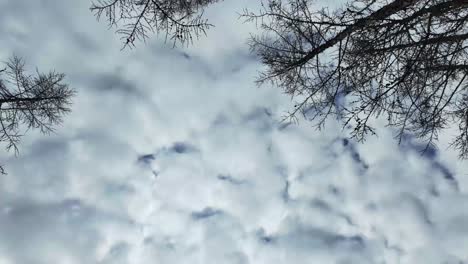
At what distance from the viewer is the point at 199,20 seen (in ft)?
18.7

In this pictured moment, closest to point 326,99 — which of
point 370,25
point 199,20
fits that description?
point 370,25

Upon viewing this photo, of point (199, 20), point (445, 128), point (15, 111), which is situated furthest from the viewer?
point (15, 111)

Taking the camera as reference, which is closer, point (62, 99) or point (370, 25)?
point (370, 25)

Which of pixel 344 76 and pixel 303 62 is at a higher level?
pixel 303 62

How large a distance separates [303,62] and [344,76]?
0.99 meters

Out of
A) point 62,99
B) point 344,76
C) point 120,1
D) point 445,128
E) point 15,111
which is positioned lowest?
point 445,128

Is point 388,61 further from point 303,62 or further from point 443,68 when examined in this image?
point 303,62

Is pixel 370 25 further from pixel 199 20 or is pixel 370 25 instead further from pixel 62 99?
pixel 62 99

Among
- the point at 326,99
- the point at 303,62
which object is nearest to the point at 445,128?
the point at 326,99

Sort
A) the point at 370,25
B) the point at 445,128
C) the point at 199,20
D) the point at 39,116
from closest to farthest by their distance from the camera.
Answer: the point at 199,20 < the point at 370,25 < the point at 445,128 < the point at 39,116

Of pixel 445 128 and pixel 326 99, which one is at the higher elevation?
pixel 326 99

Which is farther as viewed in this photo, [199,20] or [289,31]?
[289,31]

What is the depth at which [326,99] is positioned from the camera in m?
7.69

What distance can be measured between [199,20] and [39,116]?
6.48 m
